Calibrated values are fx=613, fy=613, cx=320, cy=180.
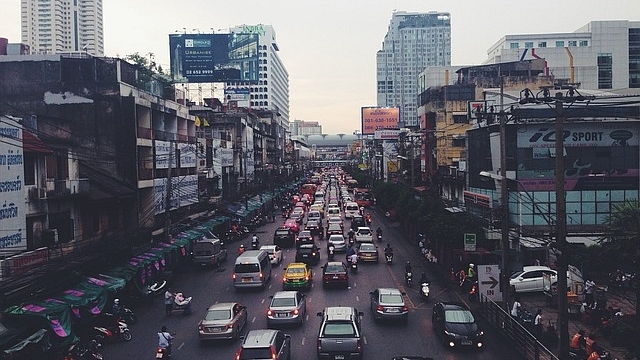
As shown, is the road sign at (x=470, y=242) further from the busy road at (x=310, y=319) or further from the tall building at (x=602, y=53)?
the tall building at (x=602, y=53)

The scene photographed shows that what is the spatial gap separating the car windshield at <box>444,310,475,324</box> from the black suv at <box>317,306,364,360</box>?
3424 millimetres

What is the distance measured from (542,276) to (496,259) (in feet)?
8.71

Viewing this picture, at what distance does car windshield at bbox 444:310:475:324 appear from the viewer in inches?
821

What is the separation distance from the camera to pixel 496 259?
31.6 metres

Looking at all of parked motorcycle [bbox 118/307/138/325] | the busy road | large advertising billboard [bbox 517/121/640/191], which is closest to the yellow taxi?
the busy road

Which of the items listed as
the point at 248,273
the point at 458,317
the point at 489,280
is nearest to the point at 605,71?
the point at 489,280

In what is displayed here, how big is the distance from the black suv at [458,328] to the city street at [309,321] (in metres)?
0.32

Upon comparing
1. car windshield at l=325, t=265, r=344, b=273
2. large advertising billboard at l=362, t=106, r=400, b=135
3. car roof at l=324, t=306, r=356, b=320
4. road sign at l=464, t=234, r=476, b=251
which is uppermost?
large advertising billboard at l=362, t=106, r=400, b=135

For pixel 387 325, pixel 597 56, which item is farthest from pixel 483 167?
pixel 597 56

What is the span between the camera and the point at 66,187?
27.9 meters

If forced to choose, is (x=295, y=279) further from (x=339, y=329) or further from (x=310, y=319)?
(x=339, y=329)

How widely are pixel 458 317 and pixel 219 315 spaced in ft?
27.5

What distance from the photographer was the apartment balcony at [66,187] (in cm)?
2673

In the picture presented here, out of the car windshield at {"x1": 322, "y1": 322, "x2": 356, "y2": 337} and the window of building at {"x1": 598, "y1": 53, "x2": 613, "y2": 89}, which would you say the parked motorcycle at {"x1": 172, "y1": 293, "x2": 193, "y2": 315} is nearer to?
the car windshield at {"x1": 322, "y1": 322, "x2": 356, "y2": 337}
